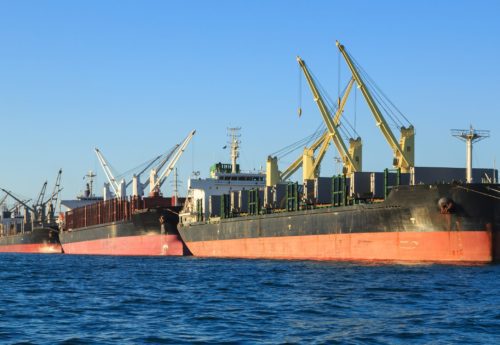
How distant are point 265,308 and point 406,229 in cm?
1935

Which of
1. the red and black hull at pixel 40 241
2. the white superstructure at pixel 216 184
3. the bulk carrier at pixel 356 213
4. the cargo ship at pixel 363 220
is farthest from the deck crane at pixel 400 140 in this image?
the red and black hull at pixel 40 241

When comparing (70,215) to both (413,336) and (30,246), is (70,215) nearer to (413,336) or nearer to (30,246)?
(30,246)

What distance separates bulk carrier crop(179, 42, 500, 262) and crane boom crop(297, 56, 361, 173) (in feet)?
0.26

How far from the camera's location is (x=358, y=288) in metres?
29.1

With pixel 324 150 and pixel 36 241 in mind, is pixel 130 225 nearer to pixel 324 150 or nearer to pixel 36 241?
pixel 324 150

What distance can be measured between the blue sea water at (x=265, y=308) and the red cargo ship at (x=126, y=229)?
120 ft

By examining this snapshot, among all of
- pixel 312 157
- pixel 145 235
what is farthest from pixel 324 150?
pixel 145 235

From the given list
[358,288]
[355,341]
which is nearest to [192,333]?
[355,341]

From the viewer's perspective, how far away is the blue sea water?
19.4 metres

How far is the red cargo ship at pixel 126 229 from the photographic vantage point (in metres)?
74.3

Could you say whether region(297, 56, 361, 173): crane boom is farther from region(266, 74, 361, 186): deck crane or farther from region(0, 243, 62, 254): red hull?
region(0, 243, 62, 254): red hull

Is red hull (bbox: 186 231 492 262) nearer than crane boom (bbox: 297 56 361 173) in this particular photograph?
Yes

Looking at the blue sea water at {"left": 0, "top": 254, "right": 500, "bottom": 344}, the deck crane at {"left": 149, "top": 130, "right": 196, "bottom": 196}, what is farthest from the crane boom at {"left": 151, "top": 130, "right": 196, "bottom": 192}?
the blue sea water at {"left": 0, "top": 254, "right": 500, "bottom": 344}

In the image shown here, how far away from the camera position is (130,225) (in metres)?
77.4
